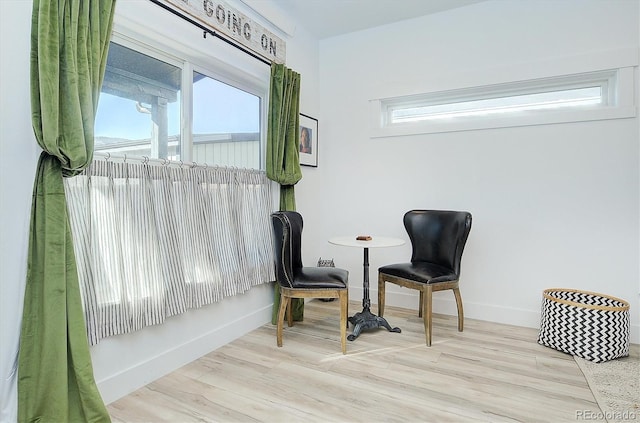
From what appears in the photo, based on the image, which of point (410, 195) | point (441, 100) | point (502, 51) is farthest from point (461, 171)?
point (502, 51)

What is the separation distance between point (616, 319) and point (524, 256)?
780 millimetres

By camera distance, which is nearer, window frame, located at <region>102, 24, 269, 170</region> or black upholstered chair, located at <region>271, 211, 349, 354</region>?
window frame, located at <region>102, 24, 269, 170</region>

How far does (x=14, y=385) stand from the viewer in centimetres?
142

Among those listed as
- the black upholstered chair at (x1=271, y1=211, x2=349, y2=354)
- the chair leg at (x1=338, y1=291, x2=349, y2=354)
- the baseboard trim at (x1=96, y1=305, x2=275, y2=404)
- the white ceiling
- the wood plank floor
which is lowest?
the wood plank floor

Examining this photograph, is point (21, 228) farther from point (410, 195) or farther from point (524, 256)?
point (524, 256)

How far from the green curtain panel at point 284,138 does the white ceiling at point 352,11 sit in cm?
55

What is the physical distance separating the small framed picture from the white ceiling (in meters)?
0.83

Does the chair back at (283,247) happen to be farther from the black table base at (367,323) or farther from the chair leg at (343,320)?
the black table base at (367,323)

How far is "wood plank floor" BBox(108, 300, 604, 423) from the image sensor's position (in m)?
1.68

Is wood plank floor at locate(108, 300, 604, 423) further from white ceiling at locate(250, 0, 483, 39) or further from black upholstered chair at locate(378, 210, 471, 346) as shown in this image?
white ceiling at locate(250, 0, 483, 39)

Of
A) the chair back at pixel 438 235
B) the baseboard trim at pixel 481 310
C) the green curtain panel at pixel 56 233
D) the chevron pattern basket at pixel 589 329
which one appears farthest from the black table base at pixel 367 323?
the green curtain panel at pixel 56 233

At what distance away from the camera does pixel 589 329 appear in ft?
7.41

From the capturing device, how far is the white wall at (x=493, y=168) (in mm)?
2639

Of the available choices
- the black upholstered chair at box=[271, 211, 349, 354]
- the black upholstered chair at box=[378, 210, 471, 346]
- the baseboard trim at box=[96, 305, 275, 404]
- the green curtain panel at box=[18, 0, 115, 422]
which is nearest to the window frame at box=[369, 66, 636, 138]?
the black upholstered chair at box=[378, 210, 471, 346]
